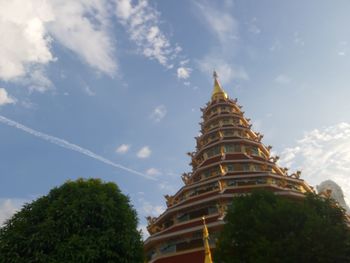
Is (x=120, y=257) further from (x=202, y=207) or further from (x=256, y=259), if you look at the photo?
(x=202, y=207)

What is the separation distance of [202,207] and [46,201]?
15.2 m

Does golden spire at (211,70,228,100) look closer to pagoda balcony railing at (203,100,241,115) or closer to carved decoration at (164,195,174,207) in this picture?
pagoda balcony railing at (203,100,241,115)

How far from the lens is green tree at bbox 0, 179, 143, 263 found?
21.2 meters

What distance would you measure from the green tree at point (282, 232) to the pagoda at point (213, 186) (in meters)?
6.76

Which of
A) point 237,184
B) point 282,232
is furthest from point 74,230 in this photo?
point 237,184

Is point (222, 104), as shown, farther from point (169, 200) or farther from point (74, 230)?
point (74, 230)

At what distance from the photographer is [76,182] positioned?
26188 millimetres

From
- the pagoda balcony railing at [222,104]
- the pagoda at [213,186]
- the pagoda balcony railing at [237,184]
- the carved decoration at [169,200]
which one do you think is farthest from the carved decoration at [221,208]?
the pagoda balcony railing at [222,104]

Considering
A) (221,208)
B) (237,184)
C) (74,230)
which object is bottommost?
(74,230)

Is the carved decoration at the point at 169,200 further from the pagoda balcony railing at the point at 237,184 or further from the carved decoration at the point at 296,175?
the carved decoration at the point at 296,175

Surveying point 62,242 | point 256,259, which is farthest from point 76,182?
point 256,259

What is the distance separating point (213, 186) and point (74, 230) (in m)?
16.7

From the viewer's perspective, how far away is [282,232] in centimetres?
2166

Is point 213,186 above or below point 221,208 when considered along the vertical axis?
above
